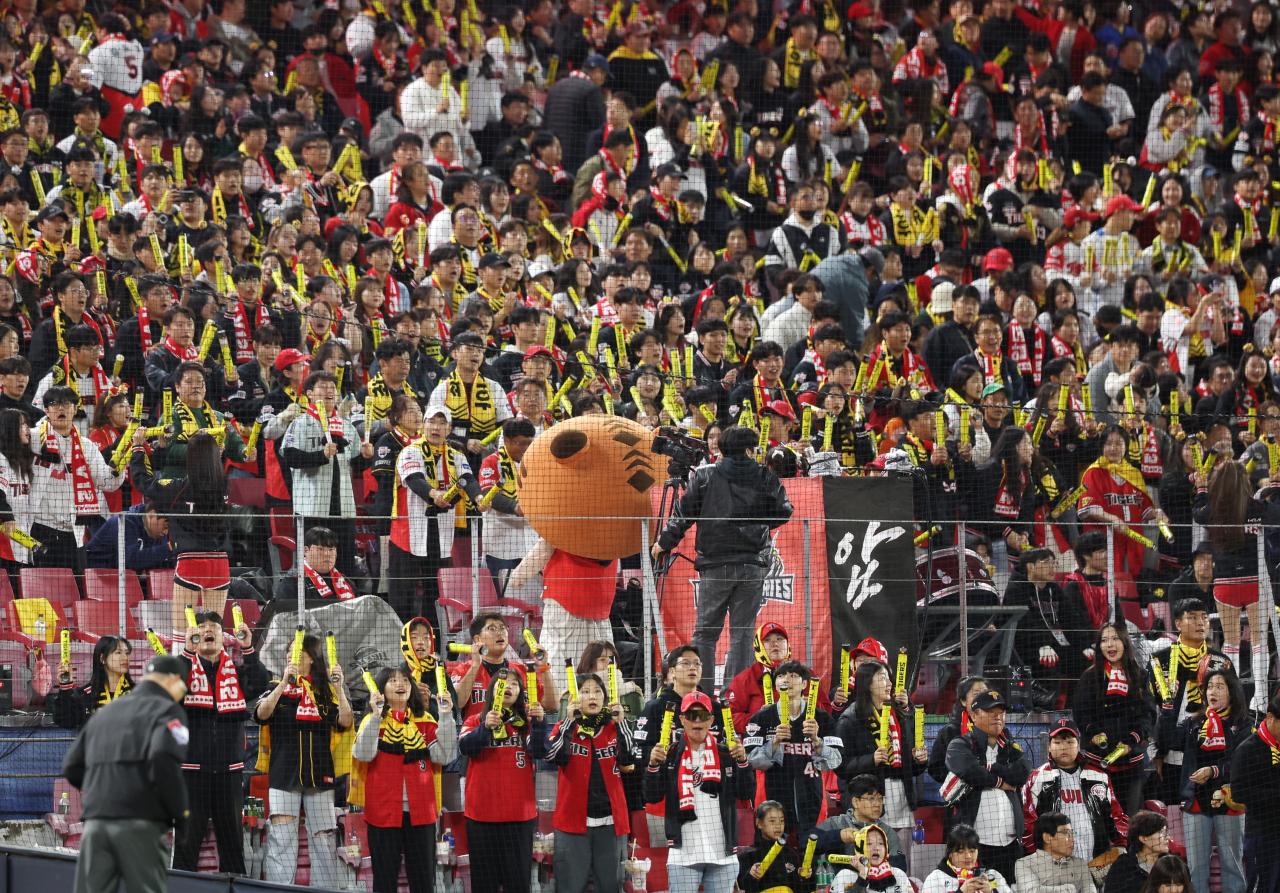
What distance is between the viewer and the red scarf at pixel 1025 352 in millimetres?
11258

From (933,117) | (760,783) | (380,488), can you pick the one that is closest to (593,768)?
(760,783)

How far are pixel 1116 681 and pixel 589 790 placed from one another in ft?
8.71

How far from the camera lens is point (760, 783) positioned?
308 inches

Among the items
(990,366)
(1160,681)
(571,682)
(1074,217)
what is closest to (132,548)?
(571,682)

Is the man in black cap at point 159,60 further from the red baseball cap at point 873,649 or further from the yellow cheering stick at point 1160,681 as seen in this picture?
the yellow cheering stick at point 1160,681

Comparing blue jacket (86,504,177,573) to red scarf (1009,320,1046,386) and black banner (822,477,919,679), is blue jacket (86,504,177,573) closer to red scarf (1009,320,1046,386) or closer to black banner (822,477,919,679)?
black banner (822,477,919,679)

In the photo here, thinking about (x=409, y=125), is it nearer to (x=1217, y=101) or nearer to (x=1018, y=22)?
(x=1018, y=22)

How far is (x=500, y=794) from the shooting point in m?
7.36

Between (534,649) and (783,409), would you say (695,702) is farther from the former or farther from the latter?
(783,409)

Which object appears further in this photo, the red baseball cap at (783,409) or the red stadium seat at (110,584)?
the red baseball cap at (783,409)

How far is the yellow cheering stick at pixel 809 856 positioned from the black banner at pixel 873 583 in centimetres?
82

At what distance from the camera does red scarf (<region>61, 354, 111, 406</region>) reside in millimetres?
8906

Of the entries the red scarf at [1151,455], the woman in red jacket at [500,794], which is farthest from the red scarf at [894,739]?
the red scarf at [1151,455]

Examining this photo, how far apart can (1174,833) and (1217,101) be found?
8.73 meters
